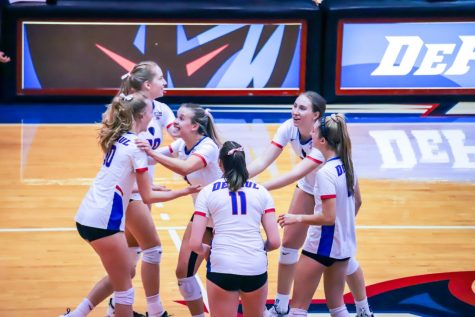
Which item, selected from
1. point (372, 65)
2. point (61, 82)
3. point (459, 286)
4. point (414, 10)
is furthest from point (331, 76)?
point (459, 286)

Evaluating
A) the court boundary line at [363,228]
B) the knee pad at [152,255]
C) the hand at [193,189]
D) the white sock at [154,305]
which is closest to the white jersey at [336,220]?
the hand at [193,189]

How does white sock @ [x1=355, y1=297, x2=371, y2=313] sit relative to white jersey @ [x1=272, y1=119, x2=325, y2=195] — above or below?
below

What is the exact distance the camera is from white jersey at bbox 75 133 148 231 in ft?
20.3

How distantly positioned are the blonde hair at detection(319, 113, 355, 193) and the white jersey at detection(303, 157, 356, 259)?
4 cm

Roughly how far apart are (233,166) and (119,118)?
0.99 metres

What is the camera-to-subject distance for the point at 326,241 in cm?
622

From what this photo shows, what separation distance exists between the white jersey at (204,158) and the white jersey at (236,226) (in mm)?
855

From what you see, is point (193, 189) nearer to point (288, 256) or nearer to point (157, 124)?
point (288, 256)

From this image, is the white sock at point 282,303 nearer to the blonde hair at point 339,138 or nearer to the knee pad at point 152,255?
the knee pad at point 152,255

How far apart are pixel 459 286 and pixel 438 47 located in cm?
788

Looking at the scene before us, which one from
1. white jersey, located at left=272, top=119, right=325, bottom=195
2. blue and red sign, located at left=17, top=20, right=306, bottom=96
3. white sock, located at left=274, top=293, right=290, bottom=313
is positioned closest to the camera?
white jersey, located at left=272, top=119, right=325, bottom=195

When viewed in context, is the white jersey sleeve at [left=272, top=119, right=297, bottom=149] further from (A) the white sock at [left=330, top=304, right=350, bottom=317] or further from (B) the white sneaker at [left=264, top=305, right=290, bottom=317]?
(A) the white sock at [left=330, top=304, right=350, bottom=317]

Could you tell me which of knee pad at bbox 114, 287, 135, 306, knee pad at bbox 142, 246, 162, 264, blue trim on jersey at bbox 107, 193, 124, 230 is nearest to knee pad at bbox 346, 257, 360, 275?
knee pad at bbox 142, 246, 162, 264

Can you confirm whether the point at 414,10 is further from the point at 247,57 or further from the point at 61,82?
the point at 61,82
